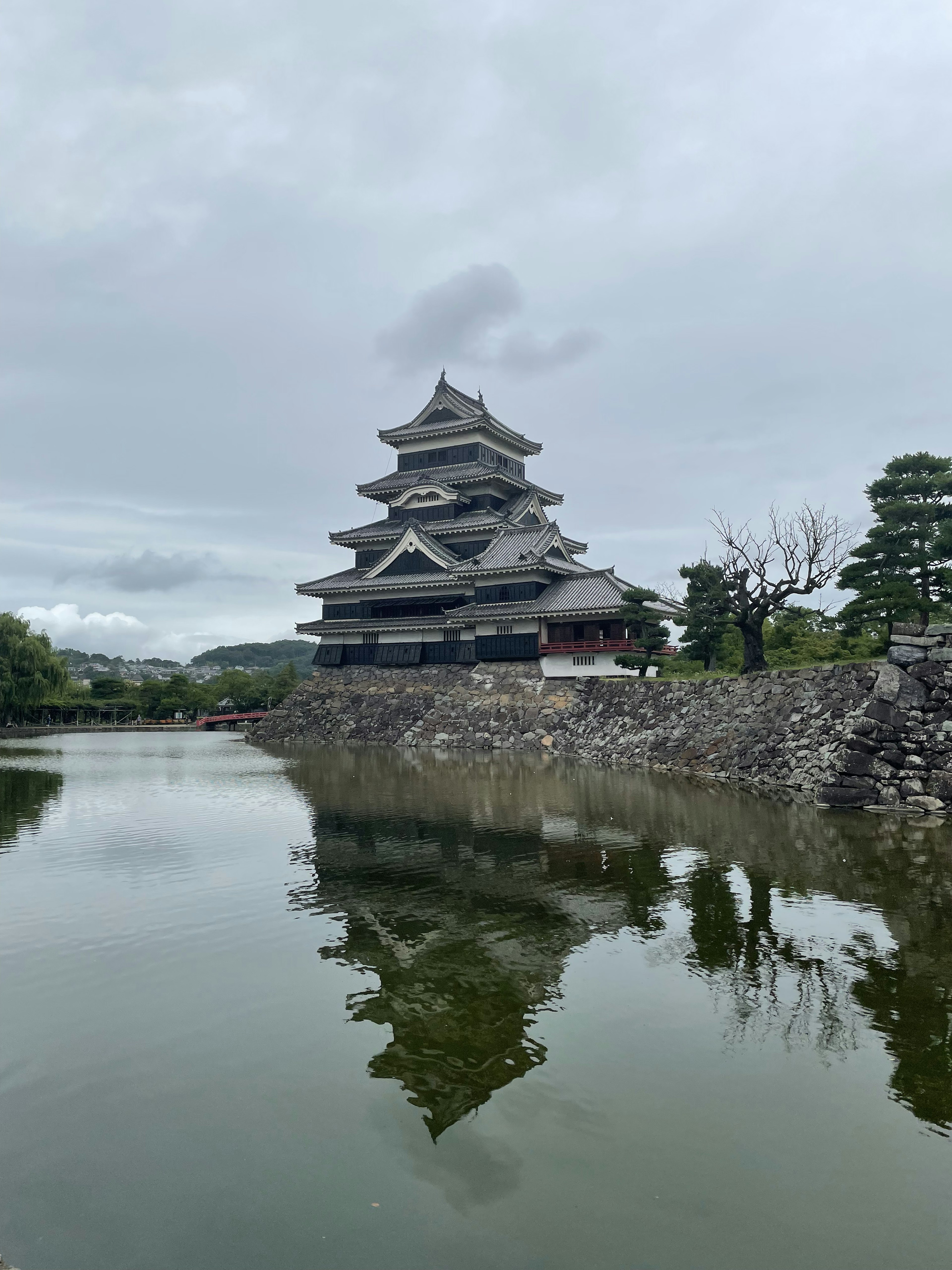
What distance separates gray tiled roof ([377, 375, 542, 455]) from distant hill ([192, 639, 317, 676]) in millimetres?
114575

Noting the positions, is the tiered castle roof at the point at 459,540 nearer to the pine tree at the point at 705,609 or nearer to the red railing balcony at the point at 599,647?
the red railing balcony at the point at 599,647

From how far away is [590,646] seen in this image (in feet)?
126

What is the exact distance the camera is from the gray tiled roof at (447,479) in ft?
154

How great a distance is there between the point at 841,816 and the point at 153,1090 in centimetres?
1494

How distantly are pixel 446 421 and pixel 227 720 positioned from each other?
28.4 m

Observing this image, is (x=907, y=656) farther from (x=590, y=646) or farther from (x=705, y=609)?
(x=590, y=646)

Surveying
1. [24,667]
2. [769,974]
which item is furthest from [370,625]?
[769,974]

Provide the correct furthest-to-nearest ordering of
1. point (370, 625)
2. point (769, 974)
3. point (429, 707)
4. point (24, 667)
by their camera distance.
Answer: point (24, 667), point (370, 625), point (429, 707), point (769, 974)

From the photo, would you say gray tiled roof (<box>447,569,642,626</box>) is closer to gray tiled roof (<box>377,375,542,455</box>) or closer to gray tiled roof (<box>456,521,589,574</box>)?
gray tiled roof (<box>456,521,589,574</box>)

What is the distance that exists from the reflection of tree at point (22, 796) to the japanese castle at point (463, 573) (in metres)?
22.3

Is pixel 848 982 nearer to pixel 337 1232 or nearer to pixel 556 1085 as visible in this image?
pixel 556 1085

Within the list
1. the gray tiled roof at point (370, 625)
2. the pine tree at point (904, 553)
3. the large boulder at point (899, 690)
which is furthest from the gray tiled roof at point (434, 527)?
the large boulder at point (899, 690)

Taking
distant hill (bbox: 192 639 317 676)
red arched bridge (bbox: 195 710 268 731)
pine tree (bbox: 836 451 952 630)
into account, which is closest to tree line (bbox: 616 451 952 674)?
pine tree (bbox: 836 451 952 630)

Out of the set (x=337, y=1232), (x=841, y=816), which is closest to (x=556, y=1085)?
(x=337, y=1232)
